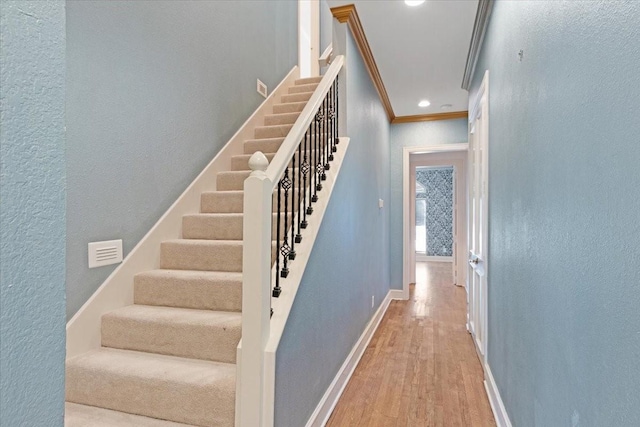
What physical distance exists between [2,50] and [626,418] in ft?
4.22

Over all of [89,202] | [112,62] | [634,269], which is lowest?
[634,269]

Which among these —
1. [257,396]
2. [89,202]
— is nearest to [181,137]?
[89,202]

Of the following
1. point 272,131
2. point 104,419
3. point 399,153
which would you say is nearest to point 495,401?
point 104,419

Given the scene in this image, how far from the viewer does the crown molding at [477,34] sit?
101 inches

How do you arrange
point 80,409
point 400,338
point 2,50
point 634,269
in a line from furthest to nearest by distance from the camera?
point 400,338 < point 80,409 < point 634,269 < point 2,50

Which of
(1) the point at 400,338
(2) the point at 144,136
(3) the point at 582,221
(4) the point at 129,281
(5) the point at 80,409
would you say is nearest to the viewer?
(3) the point at 582,221

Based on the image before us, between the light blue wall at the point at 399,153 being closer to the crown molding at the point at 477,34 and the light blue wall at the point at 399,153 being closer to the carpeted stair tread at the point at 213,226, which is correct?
the crown molding at the point at 477,34

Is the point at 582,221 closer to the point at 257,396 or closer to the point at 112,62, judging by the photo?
the point at 257,396

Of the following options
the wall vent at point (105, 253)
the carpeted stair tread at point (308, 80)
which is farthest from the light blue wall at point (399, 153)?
the wall vent at point (105, 253)

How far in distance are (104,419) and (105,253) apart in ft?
2.84

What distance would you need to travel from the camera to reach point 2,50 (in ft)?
1.56

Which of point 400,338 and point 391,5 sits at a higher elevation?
point 391,5

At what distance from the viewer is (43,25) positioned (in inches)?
20.7

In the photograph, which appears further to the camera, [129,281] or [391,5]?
[391,5]
